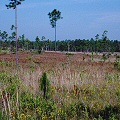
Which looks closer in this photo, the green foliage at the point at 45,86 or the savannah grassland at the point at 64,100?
the savannah grassland at the point at 64,100

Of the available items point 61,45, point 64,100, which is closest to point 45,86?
point 64,100

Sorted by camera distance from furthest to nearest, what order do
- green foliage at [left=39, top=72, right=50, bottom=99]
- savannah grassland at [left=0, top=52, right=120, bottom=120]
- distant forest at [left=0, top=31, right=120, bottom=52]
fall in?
distant forest at [left=0, top=31, right=120, bottom=52] → green foliage at [left=39, top=72, right=50, bottom=99] → savannah grassland at [left=0, top=52, right=120, bottom=120]

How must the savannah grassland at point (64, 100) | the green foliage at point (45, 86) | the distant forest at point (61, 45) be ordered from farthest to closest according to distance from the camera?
the distant forest at point (61, 45)
the green foliage at point (45, 86)
the savannah grassland at point (64, 100)

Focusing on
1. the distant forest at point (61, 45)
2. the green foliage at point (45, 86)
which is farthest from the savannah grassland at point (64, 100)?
the distant forest at point (61, 45)

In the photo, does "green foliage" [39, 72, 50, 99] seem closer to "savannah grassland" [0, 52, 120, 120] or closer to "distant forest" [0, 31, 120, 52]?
"savannah grassland" [0, 52, 120, 120]

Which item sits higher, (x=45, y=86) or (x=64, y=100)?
(x=45, y=86)

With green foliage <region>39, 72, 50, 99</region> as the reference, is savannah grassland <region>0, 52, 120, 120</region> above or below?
below

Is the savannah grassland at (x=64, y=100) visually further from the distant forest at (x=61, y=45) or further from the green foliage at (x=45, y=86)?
the distant forest at (x=61, y=45)

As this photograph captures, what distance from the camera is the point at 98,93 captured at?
7.76 metres

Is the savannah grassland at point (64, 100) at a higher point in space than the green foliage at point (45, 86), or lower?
lower

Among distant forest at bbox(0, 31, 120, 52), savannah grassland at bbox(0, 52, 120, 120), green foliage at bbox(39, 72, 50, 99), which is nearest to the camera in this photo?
savannah grassland at bbox(0, 52, 120, 120)

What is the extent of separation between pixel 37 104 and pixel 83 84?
7.93 ft

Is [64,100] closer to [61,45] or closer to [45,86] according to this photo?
[45,86]

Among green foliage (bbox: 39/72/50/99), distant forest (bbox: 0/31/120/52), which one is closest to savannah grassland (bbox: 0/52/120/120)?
green foliage (bbox: 39/72/50/99)
